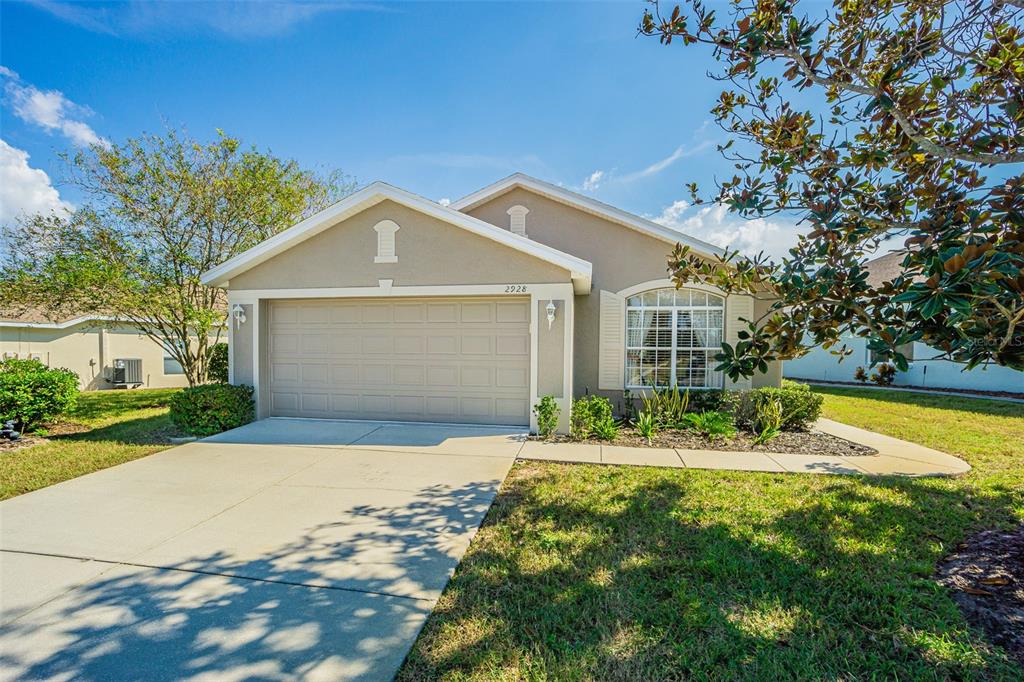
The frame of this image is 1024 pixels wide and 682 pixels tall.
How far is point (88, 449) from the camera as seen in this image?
6.99 m

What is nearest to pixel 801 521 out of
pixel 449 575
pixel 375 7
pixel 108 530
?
pixel 449 575

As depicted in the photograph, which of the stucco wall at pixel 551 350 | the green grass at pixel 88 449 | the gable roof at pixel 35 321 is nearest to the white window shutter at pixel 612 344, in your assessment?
the stucco wall at pixel 551 350

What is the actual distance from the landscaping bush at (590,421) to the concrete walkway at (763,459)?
1.27 ft

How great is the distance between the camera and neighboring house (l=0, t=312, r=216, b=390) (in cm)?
1518

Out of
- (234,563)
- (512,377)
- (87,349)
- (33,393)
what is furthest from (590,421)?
(87,349)

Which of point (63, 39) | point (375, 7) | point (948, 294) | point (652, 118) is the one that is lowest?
point (948, 294)

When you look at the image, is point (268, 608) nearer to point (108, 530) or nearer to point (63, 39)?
point (108, 530)

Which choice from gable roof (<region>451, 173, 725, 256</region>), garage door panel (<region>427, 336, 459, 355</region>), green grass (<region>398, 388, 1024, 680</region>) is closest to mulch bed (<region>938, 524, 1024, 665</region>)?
green grass (<region>398, 388, 1024, 680</region>)

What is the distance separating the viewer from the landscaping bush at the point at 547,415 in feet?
25.2

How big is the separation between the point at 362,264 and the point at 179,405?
14.0 ft

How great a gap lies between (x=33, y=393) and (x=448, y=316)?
7.89 meters

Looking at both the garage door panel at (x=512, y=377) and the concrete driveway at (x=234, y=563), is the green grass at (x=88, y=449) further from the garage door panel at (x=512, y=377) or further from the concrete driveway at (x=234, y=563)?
the garage door panel at (x=512, y=377)

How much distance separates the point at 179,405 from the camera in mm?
7805

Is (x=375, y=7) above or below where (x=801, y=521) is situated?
above
